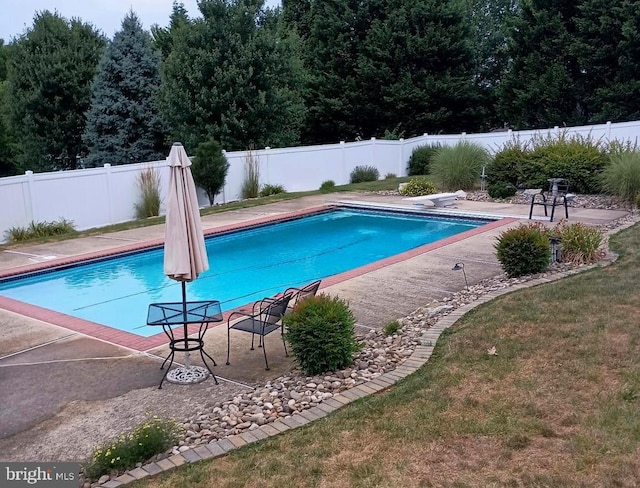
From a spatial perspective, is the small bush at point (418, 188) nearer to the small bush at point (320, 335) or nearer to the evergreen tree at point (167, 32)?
the small bush at point (320, 335)

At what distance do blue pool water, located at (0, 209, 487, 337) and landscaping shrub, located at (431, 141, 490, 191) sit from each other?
2912 millimetres

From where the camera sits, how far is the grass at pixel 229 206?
13656mm

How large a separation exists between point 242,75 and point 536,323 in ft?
56.9

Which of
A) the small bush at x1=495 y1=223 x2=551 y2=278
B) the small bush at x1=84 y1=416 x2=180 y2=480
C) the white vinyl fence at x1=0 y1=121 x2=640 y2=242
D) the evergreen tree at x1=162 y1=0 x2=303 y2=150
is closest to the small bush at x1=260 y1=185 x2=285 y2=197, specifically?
the white vinyl fence at x1=0 y1=121 x2=640 y2=242

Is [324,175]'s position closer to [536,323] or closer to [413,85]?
[413,85]

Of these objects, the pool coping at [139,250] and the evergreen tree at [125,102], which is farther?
the evergreen tree at [125,102]

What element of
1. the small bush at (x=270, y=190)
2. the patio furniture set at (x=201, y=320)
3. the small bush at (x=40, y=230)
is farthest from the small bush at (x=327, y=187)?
the patio furniture set at (x=201, y=320)

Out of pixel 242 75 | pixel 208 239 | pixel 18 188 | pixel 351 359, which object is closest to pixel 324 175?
pixel 242 75

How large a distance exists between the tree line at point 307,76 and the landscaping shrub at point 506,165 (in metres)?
8.51

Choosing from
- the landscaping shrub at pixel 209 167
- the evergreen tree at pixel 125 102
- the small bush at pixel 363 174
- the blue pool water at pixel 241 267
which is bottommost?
the blue pool water at pixel 241 267

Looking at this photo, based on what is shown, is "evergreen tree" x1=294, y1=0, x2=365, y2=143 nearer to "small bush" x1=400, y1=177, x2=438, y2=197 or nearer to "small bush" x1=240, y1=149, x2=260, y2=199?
"small bush" x1=240, y1=149, x2=260, y2=199

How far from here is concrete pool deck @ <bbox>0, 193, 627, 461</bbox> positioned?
4570 millimetres

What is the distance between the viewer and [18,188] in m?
13.4

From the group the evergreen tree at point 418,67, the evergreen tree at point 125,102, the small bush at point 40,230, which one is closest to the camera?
the small bush at point 40,230
